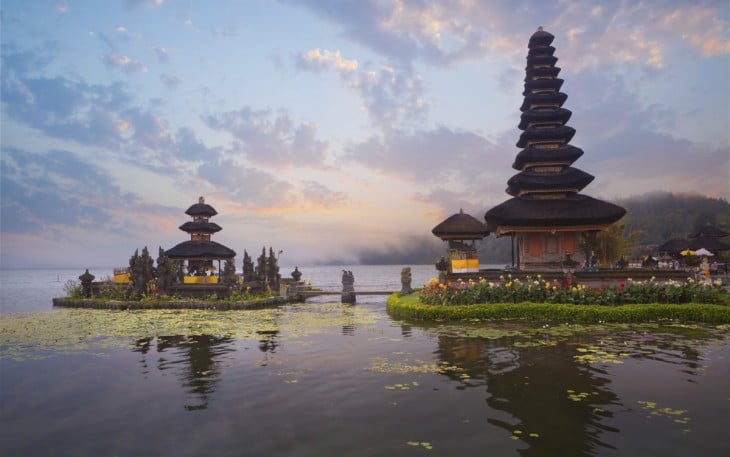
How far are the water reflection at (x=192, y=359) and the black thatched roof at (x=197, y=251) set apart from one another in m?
20.3

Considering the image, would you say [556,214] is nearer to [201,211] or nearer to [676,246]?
[201,211]

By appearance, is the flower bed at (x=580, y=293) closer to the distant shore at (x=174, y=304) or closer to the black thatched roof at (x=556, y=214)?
the black thatched roof at (x=556, y=214)

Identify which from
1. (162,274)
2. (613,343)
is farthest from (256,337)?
(162,274)

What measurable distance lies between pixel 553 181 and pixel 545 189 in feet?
2.39

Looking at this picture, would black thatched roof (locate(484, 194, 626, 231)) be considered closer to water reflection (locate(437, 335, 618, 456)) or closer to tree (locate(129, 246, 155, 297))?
water reflection (locate(437, 335, 618, 456))

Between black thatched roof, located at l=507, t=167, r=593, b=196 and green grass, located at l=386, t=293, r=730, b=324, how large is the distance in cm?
1301

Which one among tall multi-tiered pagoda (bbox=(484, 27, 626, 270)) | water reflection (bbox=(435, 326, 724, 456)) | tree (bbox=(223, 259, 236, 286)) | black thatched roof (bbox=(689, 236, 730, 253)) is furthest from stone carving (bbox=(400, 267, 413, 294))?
black thatched roof (bbox=(689, 236, 730, 253))

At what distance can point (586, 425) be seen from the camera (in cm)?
750

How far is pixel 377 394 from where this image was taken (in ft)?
30.9

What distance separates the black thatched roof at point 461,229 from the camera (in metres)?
28.0

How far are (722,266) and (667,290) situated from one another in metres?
37.6

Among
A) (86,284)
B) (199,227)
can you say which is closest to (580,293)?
(199,227)

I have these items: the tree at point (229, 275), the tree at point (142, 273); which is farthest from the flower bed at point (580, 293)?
the tree at point (142, 273)

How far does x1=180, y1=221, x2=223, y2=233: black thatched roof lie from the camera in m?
39.1
